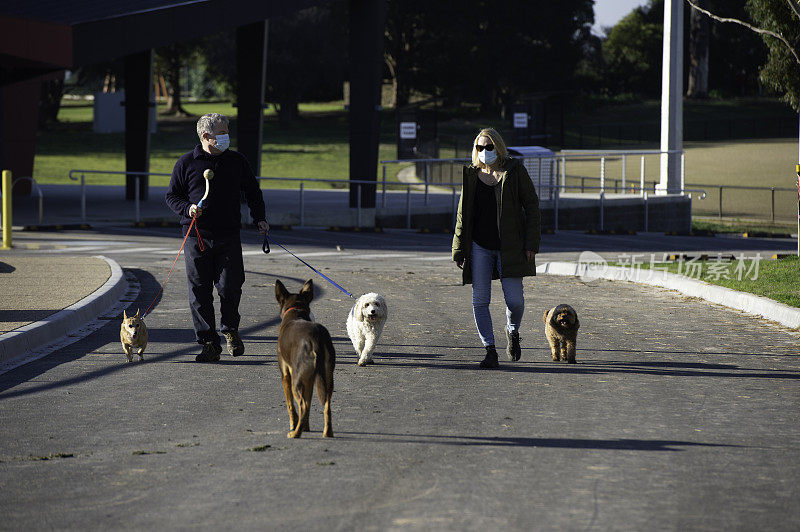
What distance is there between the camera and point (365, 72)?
98.2 ft

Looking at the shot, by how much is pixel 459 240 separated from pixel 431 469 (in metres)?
3.52

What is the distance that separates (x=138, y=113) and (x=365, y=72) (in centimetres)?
897

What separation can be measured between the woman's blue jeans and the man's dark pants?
6.47 feet

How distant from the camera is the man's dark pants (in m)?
9.34

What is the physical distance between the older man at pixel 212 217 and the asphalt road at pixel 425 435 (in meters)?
0.47

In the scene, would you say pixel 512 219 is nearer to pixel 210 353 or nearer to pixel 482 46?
pixel 210 353

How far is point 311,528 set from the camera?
4.83 m

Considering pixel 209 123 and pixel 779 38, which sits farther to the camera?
pixel 779 38

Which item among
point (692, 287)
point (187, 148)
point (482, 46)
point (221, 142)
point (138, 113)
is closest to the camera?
point (221, 142)

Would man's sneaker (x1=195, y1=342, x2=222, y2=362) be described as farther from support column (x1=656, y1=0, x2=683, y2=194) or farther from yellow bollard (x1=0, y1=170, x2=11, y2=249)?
support column (x1=656, y1=0, x2=683, y2=194)

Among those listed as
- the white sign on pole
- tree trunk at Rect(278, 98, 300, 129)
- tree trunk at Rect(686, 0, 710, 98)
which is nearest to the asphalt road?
the white sign on pole

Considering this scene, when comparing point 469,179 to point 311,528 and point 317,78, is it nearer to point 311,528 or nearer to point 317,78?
point 311,528

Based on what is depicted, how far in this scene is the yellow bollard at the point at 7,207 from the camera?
19169 mm

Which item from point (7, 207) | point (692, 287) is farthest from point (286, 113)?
point (692, 287)
